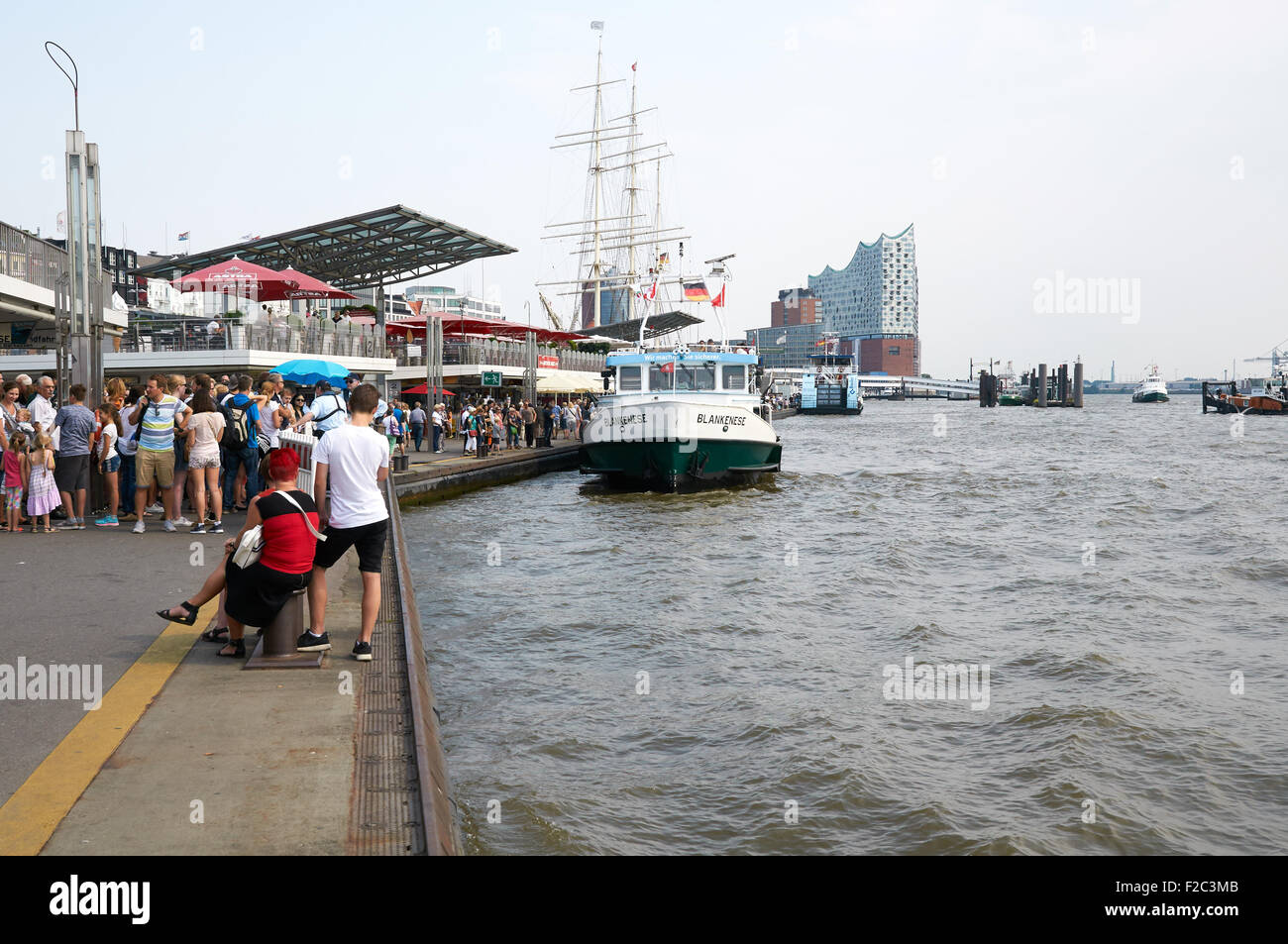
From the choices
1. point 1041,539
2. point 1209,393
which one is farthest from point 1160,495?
point 1209,393

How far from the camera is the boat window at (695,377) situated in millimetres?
27484

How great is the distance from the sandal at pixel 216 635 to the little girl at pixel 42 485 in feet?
19.5

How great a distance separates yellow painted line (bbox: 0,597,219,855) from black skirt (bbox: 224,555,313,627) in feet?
2.09

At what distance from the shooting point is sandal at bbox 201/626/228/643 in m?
7.80

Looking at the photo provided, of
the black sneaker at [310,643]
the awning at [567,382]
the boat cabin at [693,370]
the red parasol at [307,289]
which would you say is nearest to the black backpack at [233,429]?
the black sneaker at [310,643]

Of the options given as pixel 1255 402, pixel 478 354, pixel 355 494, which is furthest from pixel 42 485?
pixel 1255 402

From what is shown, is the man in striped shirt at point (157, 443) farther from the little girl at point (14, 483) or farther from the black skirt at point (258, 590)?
the black skirt at point (258, 590)

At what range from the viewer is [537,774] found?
7.46 m

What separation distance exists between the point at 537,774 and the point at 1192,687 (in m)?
6.57

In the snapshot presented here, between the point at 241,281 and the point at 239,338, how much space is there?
1.61 metres

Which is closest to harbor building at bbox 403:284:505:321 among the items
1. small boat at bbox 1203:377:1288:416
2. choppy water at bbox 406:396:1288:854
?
small boat at bbox 1203:377:1288:416

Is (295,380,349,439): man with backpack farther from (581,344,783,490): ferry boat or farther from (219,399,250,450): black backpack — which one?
(581,344,783,490): ferry boat

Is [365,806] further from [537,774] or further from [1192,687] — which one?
[1192,687]
